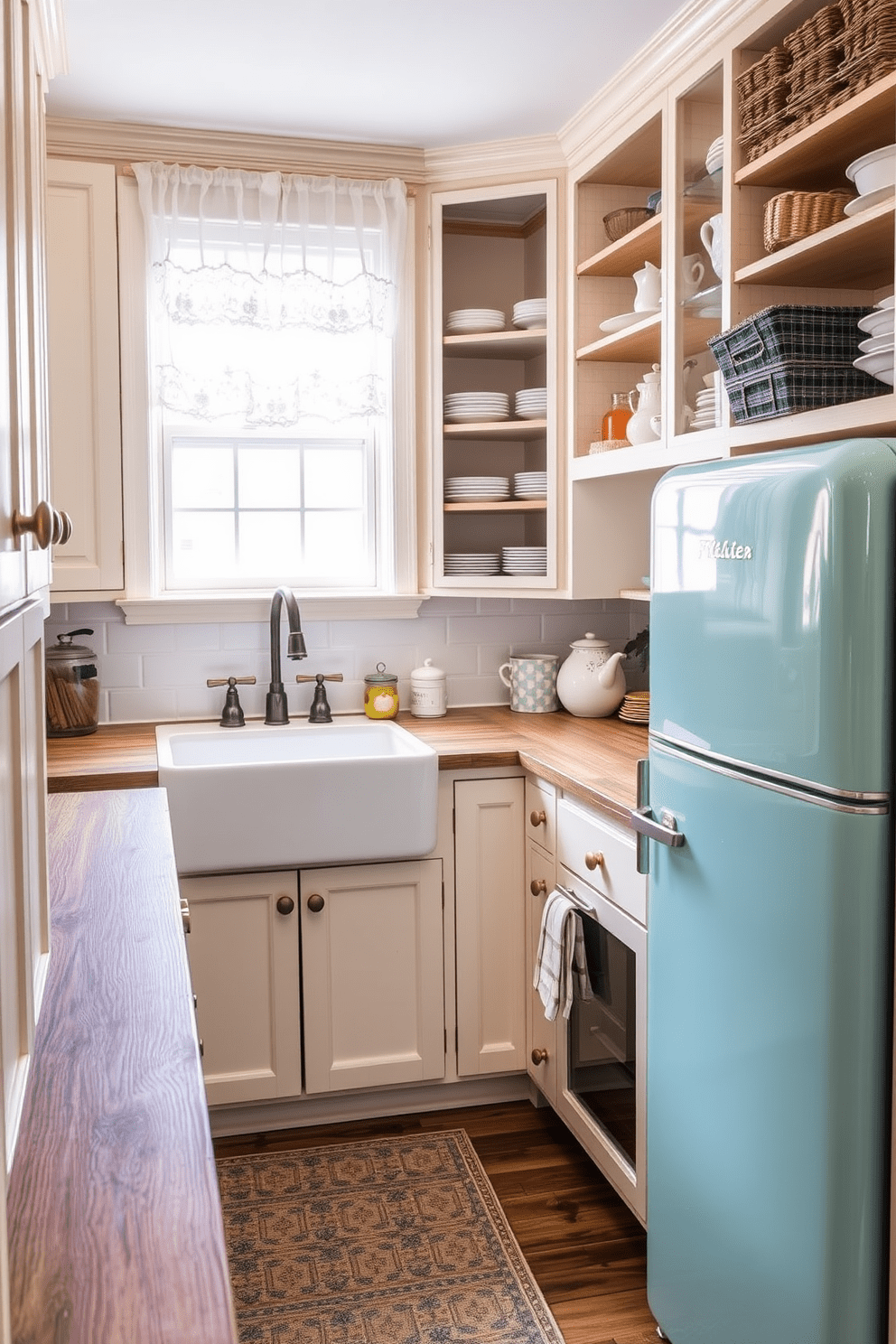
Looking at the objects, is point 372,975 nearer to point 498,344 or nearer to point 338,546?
point 338,546

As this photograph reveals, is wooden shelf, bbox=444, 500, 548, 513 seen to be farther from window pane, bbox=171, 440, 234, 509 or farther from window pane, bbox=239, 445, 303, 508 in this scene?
window pane, bbox=171, 440, 234, 509

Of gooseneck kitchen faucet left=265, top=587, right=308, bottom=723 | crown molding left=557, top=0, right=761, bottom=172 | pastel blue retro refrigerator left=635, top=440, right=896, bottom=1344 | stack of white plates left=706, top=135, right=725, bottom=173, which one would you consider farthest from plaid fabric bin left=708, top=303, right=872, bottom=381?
gooseneck kitchen faucet left=265, top=587, right=308, bottom=723

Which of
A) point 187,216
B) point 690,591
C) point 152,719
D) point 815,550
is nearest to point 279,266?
point 187,216

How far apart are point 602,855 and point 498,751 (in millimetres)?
537

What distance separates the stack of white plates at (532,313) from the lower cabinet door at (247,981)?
1651 millimetres

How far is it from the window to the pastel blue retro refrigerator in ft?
4.99

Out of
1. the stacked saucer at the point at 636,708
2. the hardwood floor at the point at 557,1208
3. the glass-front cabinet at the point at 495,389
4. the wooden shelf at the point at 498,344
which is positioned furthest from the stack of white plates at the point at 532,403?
the hardwood floor at the point at 557,1208

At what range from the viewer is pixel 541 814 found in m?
2.82

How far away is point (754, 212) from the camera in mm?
2211

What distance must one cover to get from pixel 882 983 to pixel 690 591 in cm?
66

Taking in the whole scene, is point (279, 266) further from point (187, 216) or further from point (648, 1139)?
point (648, 1139)

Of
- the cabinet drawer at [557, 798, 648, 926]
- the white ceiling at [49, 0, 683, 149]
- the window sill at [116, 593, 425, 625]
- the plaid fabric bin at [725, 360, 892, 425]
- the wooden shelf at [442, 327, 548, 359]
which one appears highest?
the white ceiling at [49, 0, 683, 149]

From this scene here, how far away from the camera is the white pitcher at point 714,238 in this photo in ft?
7.57

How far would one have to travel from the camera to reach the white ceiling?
2.40 meters
